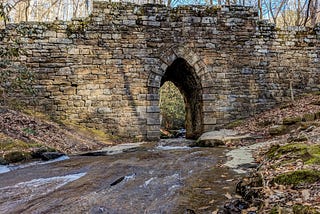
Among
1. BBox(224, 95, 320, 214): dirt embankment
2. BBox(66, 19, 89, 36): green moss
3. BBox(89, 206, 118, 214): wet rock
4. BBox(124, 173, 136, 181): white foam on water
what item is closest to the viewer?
BBox(224, 95, 320, 214): dirt embankment

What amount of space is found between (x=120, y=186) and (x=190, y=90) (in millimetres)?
8718

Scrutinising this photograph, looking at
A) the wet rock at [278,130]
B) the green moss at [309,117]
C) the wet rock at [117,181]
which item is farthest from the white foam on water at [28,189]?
the green moss at [309,117]

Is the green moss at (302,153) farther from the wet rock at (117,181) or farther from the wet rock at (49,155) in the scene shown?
the wet rock at (49,155)

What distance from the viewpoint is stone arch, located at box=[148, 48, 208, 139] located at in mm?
10055

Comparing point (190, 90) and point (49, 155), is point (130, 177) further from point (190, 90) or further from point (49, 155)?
point (190, 90)

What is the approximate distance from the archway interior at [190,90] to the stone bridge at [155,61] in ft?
0.29

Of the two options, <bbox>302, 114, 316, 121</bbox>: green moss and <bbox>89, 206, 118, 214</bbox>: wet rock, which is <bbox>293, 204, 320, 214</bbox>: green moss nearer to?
<bbox>89, 206, 118, 214</bbox>: wet rock

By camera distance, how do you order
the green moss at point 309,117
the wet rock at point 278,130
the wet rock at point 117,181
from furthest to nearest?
the green moss at point 309,117
the wet rock at point 278,130
the wet rock at point 117,181

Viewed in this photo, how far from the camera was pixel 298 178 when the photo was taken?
252 cm

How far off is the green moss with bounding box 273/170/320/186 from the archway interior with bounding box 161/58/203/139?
787 centimetres

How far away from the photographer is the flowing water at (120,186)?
284 cm

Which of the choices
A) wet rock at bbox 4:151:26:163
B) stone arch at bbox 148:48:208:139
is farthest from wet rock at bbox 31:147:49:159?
stone arch at bbox 148:48:208:139

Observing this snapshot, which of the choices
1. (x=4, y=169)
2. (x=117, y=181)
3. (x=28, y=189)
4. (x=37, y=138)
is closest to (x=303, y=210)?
(x=117, y=181)

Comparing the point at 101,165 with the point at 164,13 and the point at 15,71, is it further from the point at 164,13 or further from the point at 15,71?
the point at 164,13
